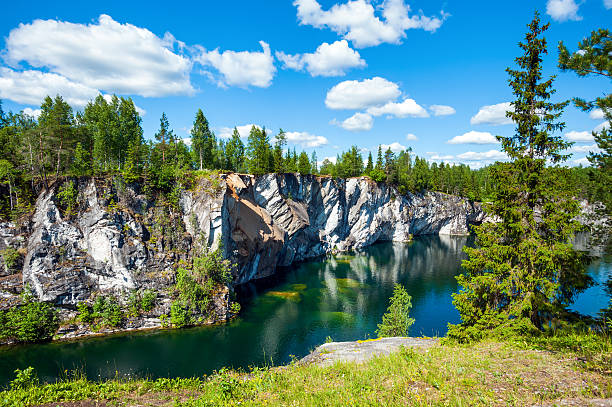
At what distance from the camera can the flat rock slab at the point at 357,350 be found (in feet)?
38.9

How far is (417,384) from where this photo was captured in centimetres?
797

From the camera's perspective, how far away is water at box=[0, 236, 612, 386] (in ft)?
83.5

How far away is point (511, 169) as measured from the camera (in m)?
13.3

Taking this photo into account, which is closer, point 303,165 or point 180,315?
point 180,315

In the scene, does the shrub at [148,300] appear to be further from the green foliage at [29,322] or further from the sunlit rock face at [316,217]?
the sunlit rock face at [316,217]

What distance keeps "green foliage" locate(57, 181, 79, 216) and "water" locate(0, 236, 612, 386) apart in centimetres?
1545

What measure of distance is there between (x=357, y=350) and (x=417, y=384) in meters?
5.58

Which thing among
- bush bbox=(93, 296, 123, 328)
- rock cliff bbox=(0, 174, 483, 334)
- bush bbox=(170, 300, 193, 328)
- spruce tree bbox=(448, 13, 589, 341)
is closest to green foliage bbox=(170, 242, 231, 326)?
bush bbox=(170, 300, 193, 328)

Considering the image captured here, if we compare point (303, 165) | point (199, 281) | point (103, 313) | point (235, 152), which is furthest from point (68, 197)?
point (303, 165)

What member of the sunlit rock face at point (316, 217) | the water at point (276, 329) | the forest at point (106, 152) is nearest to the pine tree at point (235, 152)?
the forest at point (106, 152)

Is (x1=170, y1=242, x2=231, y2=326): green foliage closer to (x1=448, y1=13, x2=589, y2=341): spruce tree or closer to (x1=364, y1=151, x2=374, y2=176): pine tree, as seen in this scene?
(x1=448, y1=13, x2=589, y2=341): spruce tree

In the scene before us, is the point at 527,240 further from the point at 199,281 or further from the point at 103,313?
the point at 103,313

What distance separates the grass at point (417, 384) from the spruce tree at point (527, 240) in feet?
6.66

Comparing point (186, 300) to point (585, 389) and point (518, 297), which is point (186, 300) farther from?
point (585, 389)
